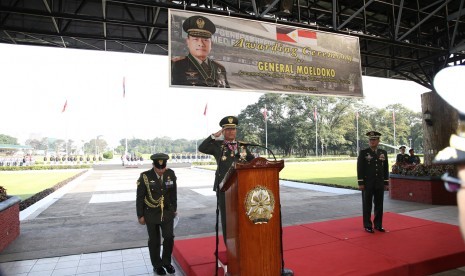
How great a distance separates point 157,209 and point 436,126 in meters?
9.99

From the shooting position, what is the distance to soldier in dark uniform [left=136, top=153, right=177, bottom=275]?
3.53 m

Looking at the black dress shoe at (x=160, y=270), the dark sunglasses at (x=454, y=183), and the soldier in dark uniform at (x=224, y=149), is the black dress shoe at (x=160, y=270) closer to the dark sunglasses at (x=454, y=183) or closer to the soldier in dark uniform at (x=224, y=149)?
the soldier in dark uniform at (x=224, y=149)

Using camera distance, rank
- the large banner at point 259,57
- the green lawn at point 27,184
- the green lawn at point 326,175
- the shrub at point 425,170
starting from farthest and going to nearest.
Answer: the green lawn at point 326,175
the green lawn at point 27,184
the shrub at point 425,170
the large banner at point 259,57

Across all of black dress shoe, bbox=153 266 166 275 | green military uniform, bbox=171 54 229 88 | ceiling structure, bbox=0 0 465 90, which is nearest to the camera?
black dress shoe, bbox=153 266 166 275

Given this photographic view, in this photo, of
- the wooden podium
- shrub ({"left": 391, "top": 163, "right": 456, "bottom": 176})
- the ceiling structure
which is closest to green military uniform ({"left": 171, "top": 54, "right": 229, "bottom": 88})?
the ceiling structure

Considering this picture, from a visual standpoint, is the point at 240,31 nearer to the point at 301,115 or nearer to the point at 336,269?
the point at 336,269

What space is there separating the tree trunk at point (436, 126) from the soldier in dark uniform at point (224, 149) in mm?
9038

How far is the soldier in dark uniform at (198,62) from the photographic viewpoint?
555 centimetres

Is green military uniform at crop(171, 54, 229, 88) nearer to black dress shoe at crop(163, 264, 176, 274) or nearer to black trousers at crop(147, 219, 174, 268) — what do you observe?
black trousers at crop(147, 219, 174, 268)

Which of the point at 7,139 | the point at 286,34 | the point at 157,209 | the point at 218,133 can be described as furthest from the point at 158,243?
the point at 7,139

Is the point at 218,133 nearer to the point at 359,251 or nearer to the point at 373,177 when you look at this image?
the point at 359,251

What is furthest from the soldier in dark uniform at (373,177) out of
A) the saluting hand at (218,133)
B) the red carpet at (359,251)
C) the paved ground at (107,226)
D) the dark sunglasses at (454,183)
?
the dark sunglasses at (454,183)

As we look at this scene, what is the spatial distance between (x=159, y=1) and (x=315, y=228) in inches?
195

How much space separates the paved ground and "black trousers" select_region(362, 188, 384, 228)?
4.16 feet
